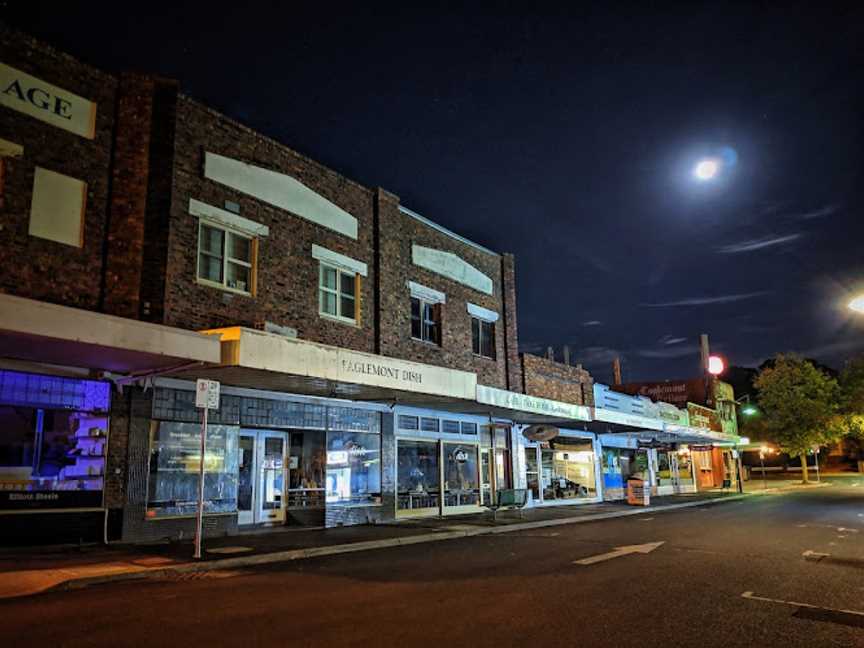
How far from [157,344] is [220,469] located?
15.1 feet

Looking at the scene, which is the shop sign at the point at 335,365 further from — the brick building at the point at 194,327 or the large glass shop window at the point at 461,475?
the large glass shop window at the point at 461,475

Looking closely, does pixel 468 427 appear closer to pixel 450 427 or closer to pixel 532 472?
pixel 450 427

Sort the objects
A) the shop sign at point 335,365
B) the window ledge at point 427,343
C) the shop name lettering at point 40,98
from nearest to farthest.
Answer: the shop name lettering at point 40,98 → the shop sign at point 335,365 → the window ledge at point 427,343

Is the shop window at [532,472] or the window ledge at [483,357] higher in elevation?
the window ledge at [483,357]

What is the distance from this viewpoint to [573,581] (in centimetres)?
979

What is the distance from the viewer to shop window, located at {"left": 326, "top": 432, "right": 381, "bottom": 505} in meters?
18.0

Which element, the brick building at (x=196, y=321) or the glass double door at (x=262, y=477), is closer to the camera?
the brick building at (x=196, y=321)

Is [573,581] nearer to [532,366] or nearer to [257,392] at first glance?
[257,392]

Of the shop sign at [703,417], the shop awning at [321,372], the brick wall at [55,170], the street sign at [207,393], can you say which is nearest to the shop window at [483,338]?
the shop awning at [321,372]

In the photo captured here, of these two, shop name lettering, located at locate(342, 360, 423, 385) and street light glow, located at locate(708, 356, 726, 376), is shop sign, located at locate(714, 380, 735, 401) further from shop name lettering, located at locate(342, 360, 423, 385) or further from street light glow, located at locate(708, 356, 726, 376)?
shop name lettering, located at locate(342, 360, 423, 385)

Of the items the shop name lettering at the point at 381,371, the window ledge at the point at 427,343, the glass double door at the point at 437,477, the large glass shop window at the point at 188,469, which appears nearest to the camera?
the large glass shop window at the point at 188,469

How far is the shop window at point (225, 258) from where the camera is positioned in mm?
14992

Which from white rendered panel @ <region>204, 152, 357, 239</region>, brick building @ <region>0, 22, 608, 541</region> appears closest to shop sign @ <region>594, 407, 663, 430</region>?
brick building @ <region>0, 22, 608, 541</region>

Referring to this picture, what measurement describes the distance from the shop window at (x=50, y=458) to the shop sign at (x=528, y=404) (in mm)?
9727
